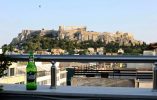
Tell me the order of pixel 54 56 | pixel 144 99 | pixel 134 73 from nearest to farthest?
pixel 144 99
pixel 54 56
pixel 134 73

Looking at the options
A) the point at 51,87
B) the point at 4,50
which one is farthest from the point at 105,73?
the point at 4,50

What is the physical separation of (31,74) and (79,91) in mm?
461

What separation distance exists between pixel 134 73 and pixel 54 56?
2830 millimetres

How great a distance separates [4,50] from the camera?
3.74 metres

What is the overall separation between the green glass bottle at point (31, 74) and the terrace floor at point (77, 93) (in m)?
0.05

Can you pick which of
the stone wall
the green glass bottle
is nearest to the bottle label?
the green glass bottle

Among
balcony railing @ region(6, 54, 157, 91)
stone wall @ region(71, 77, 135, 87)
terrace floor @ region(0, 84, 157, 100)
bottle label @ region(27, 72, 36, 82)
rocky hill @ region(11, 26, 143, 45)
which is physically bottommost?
stone wall @ region(71, 77, 135, 87)

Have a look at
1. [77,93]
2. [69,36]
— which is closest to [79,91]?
[77,93]

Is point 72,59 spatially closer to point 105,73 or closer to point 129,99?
point 129,99

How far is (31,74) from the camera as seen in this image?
3645 millimetres

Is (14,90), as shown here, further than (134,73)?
No

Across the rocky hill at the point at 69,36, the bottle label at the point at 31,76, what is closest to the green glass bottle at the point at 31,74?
the bottle label at the point at 31,76

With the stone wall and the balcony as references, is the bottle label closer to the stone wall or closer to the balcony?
the balcony

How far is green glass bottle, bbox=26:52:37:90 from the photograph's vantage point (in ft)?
11.9
